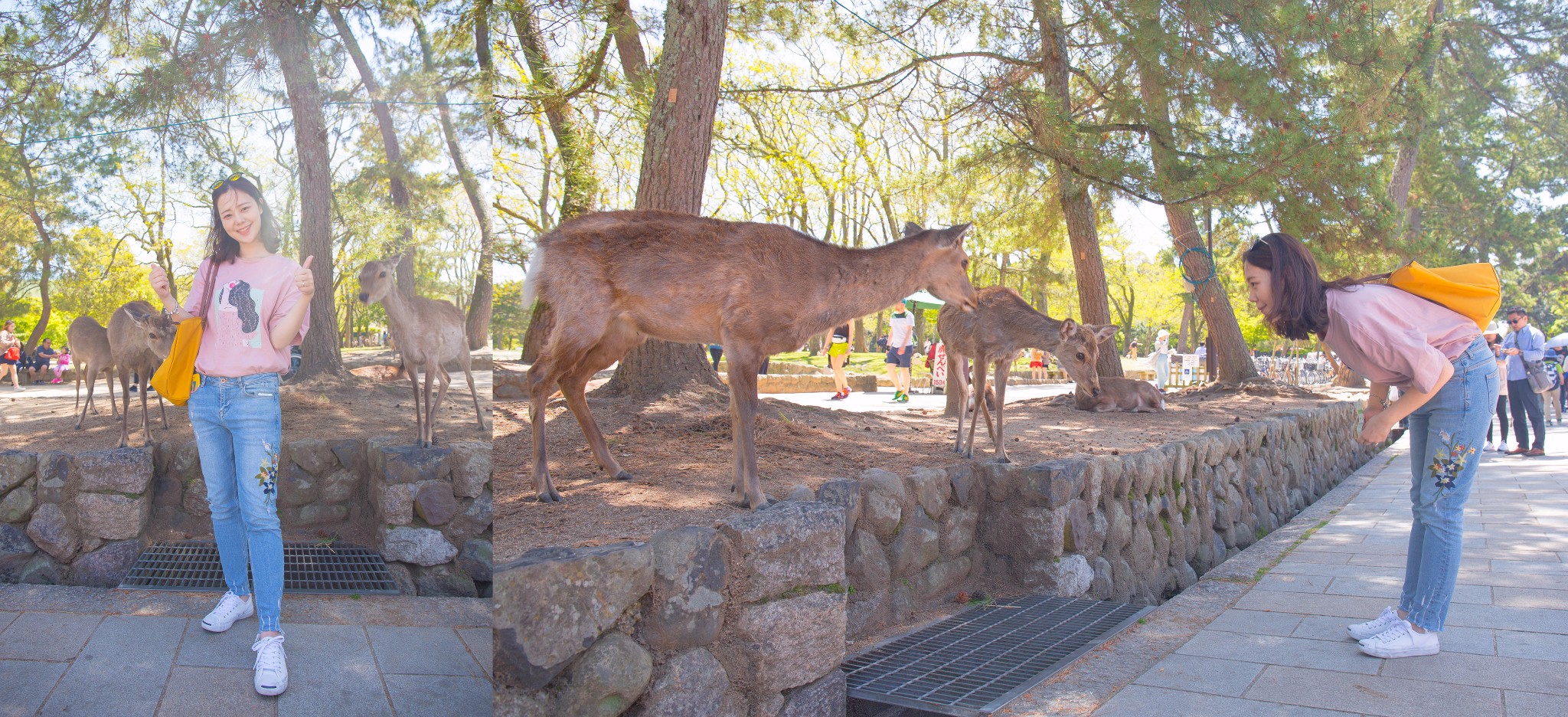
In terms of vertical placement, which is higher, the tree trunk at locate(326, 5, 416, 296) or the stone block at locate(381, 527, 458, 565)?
the tree trunk at locate(326, 5, 416, 296)

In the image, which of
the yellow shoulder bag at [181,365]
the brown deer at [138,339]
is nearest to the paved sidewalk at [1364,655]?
the yellow shoulder bag at [181,365]

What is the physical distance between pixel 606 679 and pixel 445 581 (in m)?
0.84

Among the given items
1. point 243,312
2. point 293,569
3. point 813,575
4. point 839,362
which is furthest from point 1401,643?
point 839,362

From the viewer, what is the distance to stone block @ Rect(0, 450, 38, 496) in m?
2.37

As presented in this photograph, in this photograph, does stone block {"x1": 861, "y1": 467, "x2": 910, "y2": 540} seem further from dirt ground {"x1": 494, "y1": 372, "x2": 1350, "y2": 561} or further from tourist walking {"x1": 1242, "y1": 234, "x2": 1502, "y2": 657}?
tourist walking {"x1": 1242, "y1": 234, "x2": 1502, "y2": 657}

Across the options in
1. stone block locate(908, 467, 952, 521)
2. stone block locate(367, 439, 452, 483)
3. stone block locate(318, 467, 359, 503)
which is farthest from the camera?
stone block locate(908, 467, 952, 521)

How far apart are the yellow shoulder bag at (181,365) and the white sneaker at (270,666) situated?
705 mm

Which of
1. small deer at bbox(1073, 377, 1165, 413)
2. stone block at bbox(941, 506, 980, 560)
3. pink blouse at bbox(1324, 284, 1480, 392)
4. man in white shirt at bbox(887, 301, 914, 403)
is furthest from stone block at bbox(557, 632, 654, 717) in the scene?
man in white shirt at bbox(887, 301, 914, 403)

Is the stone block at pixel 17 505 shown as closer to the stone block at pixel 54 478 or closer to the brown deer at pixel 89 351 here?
the stone block at pixel 54 478

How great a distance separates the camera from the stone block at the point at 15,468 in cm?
237

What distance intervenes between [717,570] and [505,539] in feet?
2.69

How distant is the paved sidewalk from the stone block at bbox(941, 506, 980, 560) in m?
1.31

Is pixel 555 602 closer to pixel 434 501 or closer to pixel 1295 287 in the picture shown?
pixel 434 501

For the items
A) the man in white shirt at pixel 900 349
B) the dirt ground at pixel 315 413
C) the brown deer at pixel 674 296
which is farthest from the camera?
the man in white shirt at pixel 900 349
